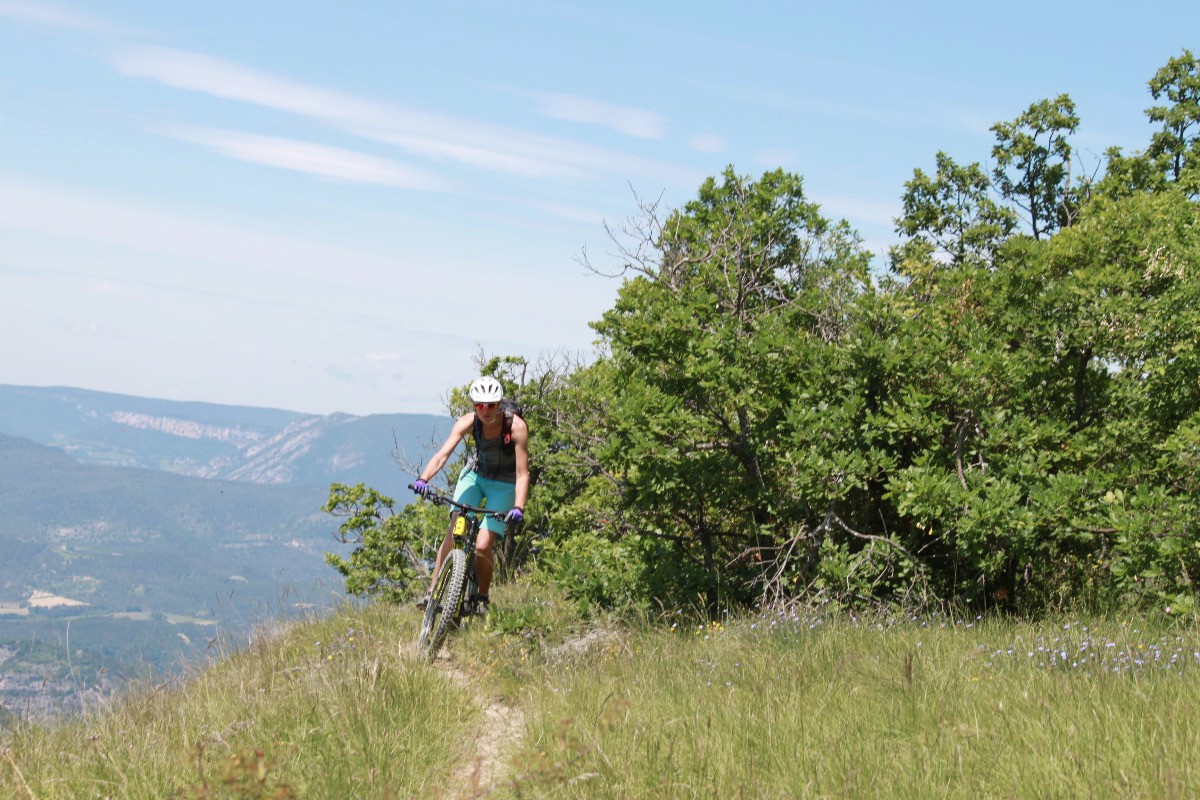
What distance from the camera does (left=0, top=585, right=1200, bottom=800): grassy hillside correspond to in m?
3.73

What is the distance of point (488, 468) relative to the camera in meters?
8.15

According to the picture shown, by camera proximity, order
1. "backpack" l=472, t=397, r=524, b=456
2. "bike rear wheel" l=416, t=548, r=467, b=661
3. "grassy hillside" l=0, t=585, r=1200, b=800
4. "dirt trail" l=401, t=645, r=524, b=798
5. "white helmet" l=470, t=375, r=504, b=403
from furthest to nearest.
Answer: "backpack" l=472, t=397, r=524, b=456 < "bike rear wheel" l=416, t=548, r=467, b=661 < "white helmet" l=470, t=375, r=504, b=403 < "dirt trail" l=401, t=645, r=524, b=798 < "grassy hillside" l=0, t=585, r=1200, b=800

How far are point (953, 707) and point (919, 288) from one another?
20.6 ft

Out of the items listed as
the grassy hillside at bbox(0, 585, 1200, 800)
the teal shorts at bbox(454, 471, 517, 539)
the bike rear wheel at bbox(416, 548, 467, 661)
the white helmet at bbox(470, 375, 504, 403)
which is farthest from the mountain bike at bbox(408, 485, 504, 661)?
the white helmet at bbox(470, 375, 504, 403)

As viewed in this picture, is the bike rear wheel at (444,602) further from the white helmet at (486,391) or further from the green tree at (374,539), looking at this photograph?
the green tree at (374,539)

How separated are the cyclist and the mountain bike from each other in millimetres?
71

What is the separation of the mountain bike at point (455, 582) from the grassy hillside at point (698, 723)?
406 millimetres

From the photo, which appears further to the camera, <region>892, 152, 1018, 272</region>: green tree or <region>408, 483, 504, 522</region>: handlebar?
<region>892, 152, 1018, 272</region>: green tree

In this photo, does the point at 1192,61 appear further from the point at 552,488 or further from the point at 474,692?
the point at 474,692

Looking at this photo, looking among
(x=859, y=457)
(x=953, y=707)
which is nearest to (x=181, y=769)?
(x=953, y=707)

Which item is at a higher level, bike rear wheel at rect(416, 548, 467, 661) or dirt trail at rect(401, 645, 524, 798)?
bike rear wheel at rect(416, 548, 467, 661)

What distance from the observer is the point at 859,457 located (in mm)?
8328

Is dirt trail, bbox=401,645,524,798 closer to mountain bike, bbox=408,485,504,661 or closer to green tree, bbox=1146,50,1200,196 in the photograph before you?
mountain bike, bbox=408,485,504,661

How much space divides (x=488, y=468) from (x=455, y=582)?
954 millimetres
